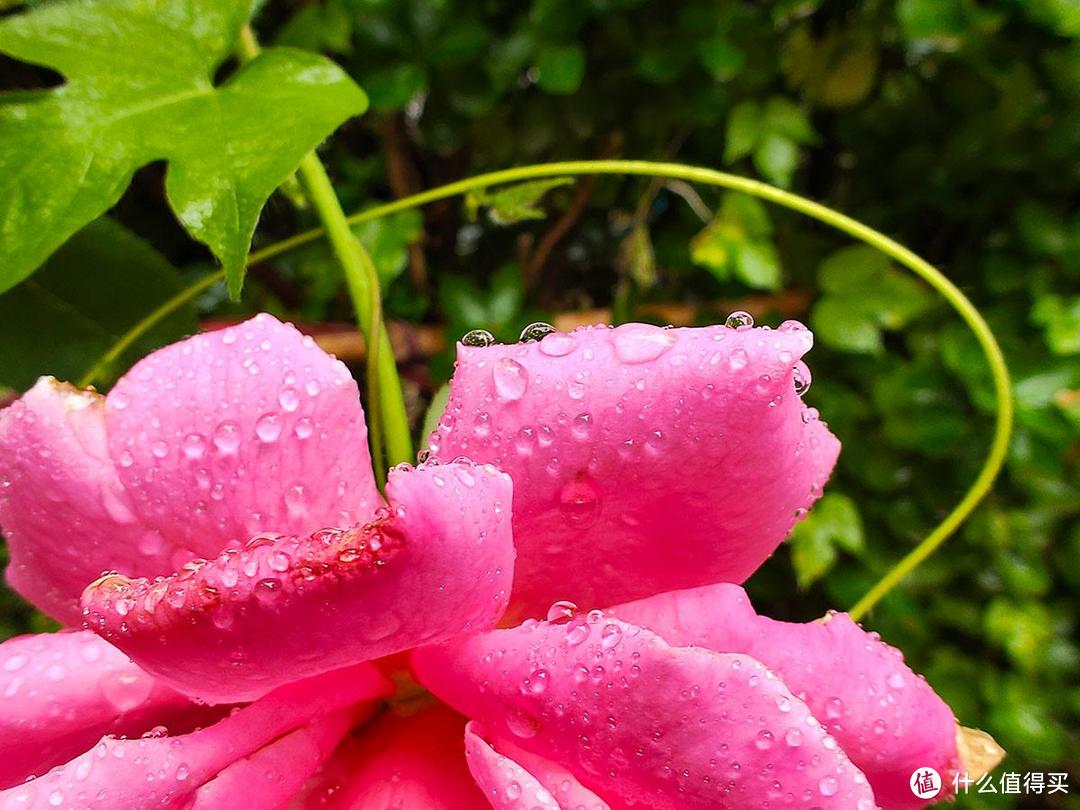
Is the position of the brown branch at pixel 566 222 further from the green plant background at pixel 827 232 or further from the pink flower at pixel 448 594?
the pink flower at pixel 448 594

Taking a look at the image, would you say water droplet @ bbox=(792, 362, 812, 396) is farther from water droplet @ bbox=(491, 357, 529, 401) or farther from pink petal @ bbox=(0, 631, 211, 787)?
pink petal @ bbox=(0, 631, 211, 787)

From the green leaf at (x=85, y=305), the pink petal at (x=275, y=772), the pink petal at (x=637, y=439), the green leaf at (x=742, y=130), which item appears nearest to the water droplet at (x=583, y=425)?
the pink petal at (x=637, y=439)

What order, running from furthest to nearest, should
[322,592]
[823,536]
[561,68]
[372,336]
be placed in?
[823,536] < [561,68] < [372,336] < [322,592]

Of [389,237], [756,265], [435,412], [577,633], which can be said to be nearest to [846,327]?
[756,265]

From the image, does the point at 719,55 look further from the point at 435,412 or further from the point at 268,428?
the point at 268,428

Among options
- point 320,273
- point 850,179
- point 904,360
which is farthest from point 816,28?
point 320,273

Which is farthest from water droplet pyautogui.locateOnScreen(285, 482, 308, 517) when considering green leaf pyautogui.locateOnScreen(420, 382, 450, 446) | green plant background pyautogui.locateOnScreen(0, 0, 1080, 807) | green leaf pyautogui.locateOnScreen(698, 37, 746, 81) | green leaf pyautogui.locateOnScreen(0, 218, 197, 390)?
green leaf pyautogui.locateOnScreen(698, 37, 746, 81)
